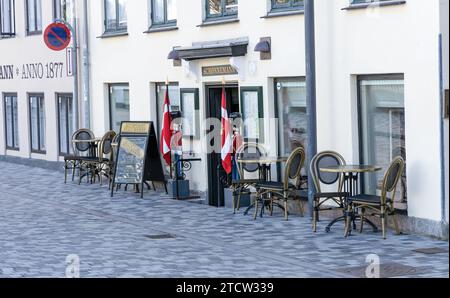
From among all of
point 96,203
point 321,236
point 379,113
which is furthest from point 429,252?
point 96,203

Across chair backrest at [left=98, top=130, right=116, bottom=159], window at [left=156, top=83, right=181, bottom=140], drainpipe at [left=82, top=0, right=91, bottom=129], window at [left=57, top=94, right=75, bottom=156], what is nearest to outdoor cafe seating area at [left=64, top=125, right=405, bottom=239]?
window at [left=156, top=83, right=181, bottom=140]

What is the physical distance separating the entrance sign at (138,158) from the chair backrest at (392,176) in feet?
22.9

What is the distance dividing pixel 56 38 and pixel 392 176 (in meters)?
11.4

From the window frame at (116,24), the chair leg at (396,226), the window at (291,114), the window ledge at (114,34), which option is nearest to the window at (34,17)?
the window frame at (116,24)

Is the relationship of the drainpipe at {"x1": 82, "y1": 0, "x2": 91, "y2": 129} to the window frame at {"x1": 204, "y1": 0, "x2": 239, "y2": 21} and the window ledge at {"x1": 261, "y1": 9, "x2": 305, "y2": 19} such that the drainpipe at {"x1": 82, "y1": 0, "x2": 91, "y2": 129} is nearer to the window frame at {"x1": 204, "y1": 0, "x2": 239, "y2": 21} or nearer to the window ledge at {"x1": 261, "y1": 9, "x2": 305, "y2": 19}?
the window frame at {"x1": 204, "y1": 0, "x2": 239, "y2": 21}

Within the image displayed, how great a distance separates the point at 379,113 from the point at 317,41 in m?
1.55

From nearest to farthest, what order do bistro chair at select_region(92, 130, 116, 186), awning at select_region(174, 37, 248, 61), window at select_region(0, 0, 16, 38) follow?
1. awning at select_region(174, 37, 248, 61)
2. bistro chair at select_region(92, 130, 116, 186)
3. window at select_region(0, 0, 16, 38)

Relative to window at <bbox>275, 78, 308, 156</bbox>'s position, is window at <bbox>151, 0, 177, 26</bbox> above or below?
above

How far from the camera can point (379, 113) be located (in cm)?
1498

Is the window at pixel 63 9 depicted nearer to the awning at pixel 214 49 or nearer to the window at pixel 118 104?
the window at pixel 118 104

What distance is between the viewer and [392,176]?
13.8 metres

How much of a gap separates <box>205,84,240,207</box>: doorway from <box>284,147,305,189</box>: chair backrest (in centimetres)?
242

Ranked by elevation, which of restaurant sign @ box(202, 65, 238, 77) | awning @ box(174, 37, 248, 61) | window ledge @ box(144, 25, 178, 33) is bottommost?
restaurant sign @ box(202, 65, 238, 77)

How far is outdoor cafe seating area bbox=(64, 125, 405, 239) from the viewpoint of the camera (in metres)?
14.0
